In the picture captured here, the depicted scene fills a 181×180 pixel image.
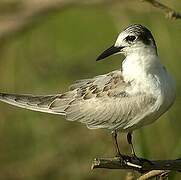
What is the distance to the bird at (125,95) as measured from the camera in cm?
350

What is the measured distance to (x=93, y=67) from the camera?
604 cm

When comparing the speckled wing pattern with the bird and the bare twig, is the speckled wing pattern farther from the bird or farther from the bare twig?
the bare twig

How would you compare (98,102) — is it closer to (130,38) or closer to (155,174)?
(130,38)

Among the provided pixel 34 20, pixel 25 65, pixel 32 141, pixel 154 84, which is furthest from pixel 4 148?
pixel 154 84

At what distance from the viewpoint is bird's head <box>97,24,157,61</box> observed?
3.57m

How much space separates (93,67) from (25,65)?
0.51 m

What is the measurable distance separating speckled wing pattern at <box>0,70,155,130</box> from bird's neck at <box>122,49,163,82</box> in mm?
57

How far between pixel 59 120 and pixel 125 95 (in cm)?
264

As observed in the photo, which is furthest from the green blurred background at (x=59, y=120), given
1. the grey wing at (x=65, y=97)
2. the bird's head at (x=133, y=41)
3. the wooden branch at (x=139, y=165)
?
the wooden branch at (x=139, y=165)

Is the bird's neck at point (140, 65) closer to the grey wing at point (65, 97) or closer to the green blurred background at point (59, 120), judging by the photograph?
the grey wing at point (65, 97)

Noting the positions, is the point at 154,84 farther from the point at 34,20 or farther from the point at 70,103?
the point at 34,20

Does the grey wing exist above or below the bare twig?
above

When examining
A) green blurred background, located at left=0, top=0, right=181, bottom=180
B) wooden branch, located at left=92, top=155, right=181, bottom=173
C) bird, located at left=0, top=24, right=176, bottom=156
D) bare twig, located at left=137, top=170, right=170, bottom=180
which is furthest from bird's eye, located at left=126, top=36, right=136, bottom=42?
green blurred background, located at left=0, top=0, right=181, bottom=180

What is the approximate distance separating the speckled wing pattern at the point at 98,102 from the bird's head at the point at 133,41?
0.13m
